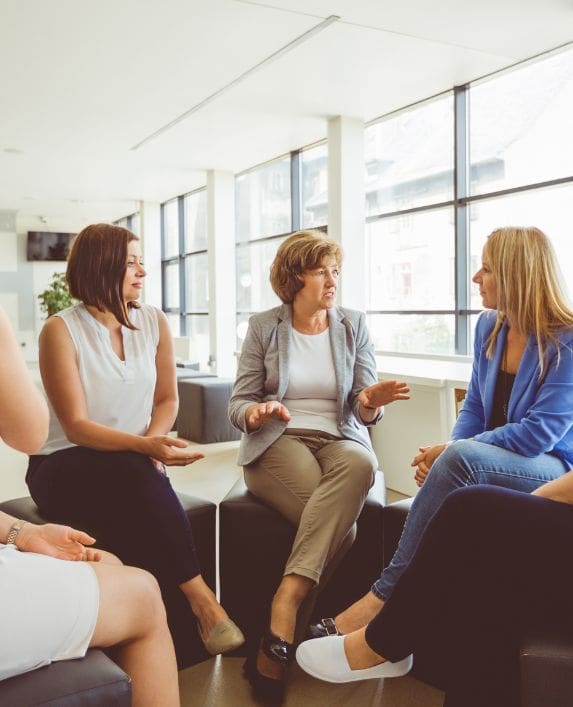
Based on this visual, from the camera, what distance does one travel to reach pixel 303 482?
2.18 metres

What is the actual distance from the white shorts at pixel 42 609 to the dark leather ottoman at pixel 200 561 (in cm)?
76

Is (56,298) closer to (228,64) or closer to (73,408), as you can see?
(228,64)

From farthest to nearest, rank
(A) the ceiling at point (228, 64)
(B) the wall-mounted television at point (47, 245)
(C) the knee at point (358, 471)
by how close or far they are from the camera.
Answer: (B) the wall-mounted television at point (47, 245)
(A) the ceiling at point (228, 64)
(C) the knee at point (358, 471)

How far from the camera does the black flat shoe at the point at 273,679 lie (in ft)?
6.04

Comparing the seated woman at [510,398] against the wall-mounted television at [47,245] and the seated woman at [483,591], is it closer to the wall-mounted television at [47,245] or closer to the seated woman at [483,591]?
the seated woman at [483,591]

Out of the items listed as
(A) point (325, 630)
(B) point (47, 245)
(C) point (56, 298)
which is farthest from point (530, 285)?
(B) point (47, 245)

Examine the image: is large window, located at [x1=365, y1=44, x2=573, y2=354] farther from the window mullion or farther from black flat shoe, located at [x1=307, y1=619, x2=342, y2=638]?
black flat shoe, located at [x1=307, y1=619, x2=342, y2=638]

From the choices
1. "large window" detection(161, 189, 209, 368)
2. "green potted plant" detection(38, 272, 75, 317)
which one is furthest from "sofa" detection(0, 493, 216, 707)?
"green potted plant" detection(38, 272, 75, 317)

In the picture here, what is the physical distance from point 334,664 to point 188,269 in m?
10.0

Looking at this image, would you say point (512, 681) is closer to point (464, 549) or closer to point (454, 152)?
point (464, 549)

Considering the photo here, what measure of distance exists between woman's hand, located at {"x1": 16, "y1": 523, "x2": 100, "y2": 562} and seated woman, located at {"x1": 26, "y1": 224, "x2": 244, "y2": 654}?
495 mm

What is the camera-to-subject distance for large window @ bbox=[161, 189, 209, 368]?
10.8m

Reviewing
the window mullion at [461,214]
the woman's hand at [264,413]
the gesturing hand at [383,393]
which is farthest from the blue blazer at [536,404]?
the window mullion at [461,214]

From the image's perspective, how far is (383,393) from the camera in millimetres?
2262
